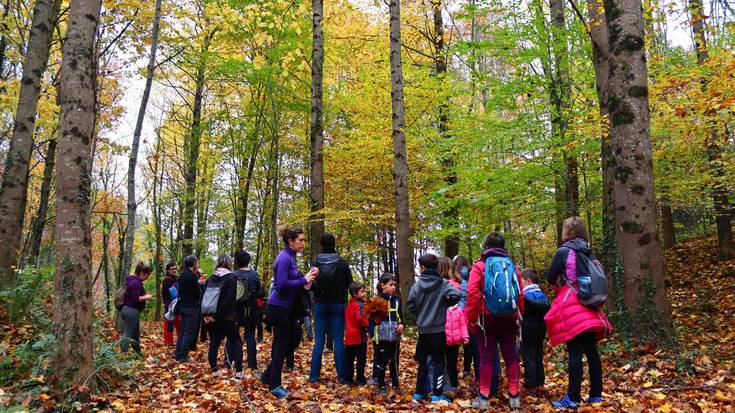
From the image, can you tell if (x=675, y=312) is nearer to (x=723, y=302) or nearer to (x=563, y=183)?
(x=723, y=302)

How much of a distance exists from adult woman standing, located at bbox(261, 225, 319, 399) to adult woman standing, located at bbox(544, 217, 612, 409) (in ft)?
9.52

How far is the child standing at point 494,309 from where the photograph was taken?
490 centimetres

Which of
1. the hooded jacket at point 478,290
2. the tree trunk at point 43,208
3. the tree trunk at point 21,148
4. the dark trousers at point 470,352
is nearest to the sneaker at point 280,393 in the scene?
the hooded jacket at point 478,290

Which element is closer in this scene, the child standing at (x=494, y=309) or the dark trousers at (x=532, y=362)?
the child standing at (x=494, y=309)

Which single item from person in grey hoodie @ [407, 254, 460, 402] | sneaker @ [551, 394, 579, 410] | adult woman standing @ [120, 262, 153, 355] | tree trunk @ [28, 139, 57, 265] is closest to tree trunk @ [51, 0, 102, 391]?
adult woman standing @ [120, 262, 153, 355]

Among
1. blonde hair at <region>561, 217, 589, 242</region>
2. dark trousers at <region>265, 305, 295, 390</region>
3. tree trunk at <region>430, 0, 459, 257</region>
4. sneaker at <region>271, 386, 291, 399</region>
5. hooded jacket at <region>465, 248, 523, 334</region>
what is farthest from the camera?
tree trunk at <region>430, 0, 459, 257</region>

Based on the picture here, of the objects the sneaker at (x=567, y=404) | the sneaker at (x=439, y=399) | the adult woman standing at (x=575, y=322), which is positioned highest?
the adult woman standing at (x=575, y=322)

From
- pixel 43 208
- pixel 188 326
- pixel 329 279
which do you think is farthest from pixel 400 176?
pixel 43 208

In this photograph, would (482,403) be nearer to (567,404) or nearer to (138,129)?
(567,404)

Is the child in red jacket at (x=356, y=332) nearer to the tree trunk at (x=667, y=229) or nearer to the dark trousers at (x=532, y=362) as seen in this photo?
the dark trousers at (x=532, y=362)

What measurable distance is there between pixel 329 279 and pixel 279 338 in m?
1.00

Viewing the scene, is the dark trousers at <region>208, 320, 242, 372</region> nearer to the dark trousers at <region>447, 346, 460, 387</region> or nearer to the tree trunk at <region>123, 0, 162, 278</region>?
the dark trousers at <region>447, 346, 460, 387</region>

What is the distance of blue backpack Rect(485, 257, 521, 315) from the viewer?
4.86 metres

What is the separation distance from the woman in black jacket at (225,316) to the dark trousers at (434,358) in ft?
9.29
